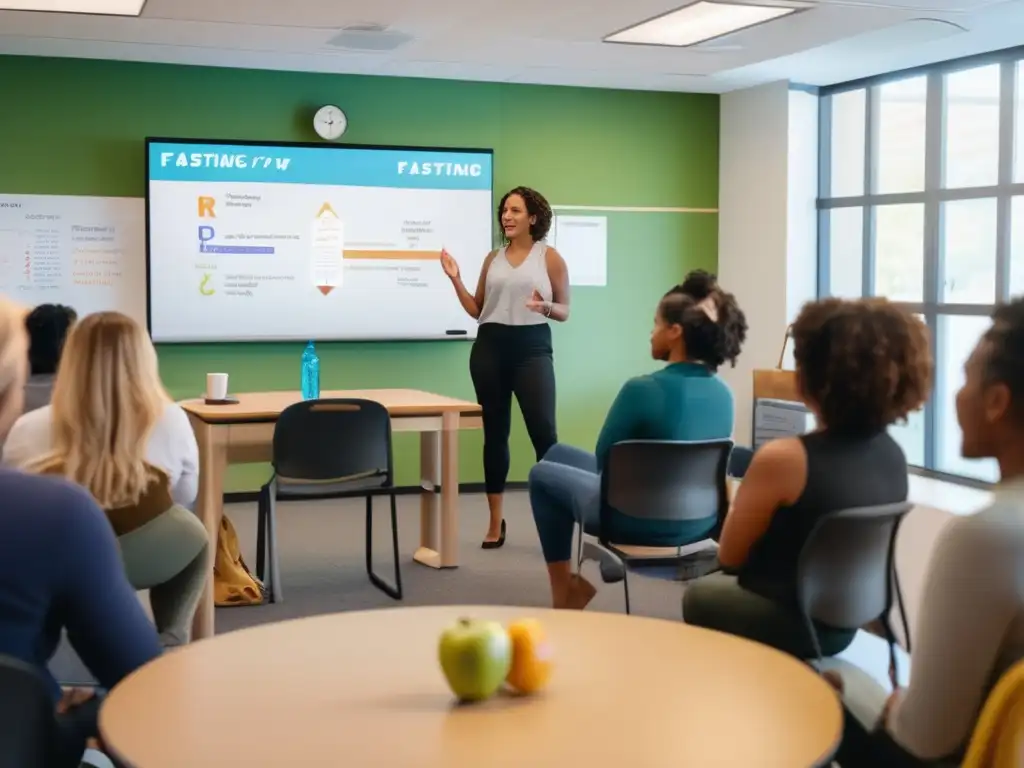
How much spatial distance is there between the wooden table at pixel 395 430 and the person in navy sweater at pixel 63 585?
2.42 meters

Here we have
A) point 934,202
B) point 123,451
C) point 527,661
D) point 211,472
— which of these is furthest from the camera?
point 934,202

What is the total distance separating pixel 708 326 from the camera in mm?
3535

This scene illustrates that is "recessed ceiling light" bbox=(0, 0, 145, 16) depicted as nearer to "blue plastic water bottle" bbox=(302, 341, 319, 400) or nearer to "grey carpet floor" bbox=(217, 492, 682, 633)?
"blue plastic water bottle" bbox=(302, 341, 319, 400)

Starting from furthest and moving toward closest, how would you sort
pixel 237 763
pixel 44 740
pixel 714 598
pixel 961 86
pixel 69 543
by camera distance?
pixel 961 86 < pixel 714 598 < pixel 69 543 < pixel 44 740 < pixel 237 763

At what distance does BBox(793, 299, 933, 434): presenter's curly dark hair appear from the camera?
230 centimetres

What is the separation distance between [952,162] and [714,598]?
16.1 feet

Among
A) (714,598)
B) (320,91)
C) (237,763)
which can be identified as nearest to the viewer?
(237,763)

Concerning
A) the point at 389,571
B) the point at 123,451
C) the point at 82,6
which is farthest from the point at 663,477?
the point at 82,6

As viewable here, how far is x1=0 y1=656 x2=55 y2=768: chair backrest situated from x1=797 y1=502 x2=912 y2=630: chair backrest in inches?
54.8

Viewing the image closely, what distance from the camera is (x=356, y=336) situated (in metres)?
7.01

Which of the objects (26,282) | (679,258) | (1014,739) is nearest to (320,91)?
(26,282)

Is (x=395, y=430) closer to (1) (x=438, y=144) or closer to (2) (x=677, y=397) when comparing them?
(2) (x=677, y=397)

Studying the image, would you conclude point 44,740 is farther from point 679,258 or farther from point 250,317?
point 679,258

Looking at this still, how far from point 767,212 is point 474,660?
630cm
